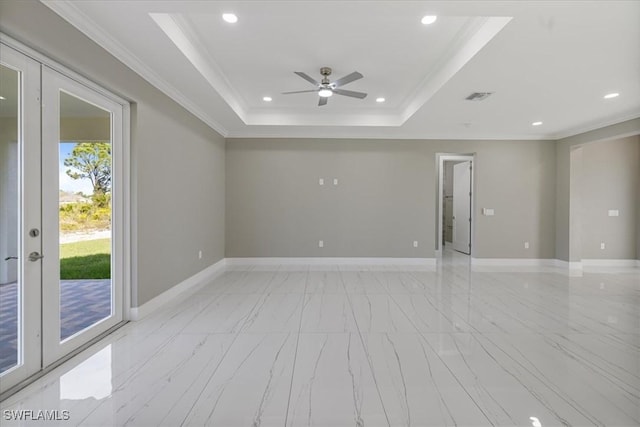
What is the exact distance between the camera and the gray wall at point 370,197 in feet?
20.5

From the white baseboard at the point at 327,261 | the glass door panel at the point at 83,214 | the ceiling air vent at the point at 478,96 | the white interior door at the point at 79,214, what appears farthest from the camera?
the white baseboard at the point at 327,261

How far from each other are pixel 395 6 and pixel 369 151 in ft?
13.6

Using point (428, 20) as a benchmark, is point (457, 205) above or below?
below

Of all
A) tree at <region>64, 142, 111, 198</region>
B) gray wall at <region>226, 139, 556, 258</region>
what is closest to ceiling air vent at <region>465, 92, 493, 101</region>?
gray wall at <region>226, 139, 556, 258</region>

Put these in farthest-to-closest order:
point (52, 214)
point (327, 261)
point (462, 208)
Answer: point (462, 208) → point (327, 261) → point (52, 214)

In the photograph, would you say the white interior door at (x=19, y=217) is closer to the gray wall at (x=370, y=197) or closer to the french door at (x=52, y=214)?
the french door at (x=52, y=214)

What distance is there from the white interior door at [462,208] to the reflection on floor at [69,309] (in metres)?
7.56

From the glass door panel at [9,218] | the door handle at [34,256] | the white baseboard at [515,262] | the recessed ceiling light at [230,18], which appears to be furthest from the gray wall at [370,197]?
the glass door panel at [9,218]

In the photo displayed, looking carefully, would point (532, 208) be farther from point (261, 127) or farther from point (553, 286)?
point (261, 127)

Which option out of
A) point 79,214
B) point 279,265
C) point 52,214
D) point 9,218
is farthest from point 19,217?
point 279,265

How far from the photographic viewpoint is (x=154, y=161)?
344 centimetres

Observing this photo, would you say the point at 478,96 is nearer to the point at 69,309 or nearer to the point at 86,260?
the point at 86,260

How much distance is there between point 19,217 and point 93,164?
91 centimetres

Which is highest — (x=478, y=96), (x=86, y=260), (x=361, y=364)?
(x=478, y=96)
